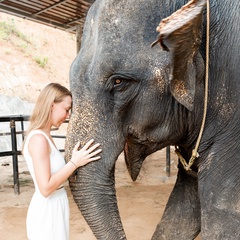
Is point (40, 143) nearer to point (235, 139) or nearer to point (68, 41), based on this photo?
point (235, 139)

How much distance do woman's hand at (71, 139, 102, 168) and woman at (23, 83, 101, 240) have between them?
341mm

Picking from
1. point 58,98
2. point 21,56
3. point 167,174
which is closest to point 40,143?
point 58,98

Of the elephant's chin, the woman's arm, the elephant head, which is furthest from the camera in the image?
the woman's arm

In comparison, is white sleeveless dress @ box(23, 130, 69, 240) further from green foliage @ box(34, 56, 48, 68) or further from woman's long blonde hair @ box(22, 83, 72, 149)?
green foliage @ box(34, 56, 48, 68)

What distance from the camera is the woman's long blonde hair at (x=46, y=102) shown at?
6.18 feet

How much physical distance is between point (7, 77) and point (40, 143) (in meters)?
14.7

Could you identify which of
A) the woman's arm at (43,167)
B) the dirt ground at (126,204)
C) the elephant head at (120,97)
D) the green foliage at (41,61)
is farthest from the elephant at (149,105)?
the green foliage at (41,61)

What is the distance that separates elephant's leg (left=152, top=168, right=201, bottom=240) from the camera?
197cm

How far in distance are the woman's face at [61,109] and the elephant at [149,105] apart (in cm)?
36

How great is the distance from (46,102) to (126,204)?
2638mm

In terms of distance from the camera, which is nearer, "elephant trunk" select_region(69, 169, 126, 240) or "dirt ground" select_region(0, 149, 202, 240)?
"elephant trunk" select_region(69, 169, 126, 240)

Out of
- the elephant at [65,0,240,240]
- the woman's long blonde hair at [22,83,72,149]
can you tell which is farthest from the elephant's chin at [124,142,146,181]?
the woman's long blonde hair at [22,83,72,149]

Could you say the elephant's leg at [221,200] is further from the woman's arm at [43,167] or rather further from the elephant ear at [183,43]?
the woman's arm at [43,167]

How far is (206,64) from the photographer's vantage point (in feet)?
4.66
